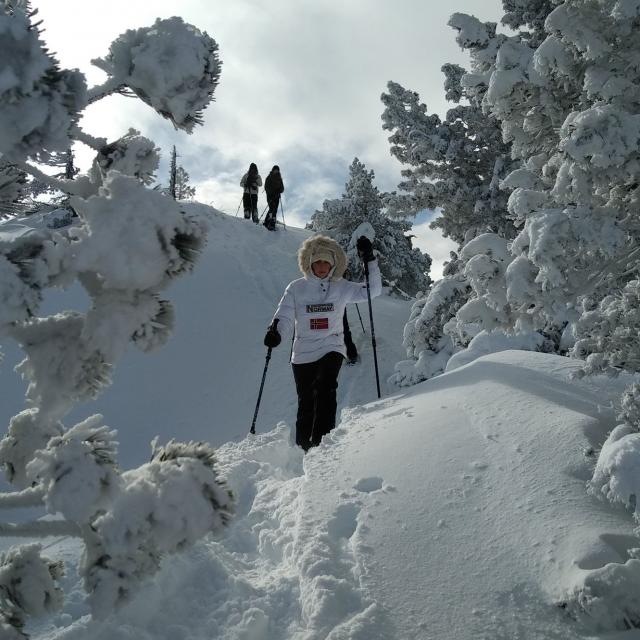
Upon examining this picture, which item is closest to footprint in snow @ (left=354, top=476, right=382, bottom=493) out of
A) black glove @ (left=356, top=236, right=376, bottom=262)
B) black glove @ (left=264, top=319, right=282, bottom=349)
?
black glove @ (left=264, top=319, right=282, bottom=349)

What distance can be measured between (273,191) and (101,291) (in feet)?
75.5

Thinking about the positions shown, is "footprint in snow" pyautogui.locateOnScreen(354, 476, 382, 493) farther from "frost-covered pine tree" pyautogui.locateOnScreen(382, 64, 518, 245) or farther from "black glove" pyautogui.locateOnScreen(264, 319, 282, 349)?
"frost-covered pine tree" pyautogui.locateOnScreen(382, 64, 518, 245)

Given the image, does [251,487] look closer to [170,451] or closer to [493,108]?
[170,451]

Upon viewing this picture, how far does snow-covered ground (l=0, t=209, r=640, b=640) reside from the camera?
2.52m

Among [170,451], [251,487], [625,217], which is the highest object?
[625,217]

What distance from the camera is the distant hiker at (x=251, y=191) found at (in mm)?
24922

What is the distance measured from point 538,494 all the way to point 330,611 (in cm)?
150

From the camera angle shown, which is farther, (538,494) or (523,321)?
(523,321)

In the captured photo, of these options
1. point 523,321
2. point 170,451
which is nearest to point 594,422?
point 523,321

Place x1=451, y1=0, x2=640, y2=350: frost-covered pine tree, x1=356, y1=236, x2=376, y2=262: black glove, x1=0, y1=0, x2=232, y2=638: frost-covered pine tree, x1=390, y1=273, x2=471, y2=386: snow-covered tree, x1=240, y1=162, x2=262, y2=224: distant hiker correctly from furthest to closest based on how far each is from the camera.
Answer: x1=240, y1=162, x2=262, y2=224: distant hiker → x1=390, y1=273, x2=471, y2=386: snow-covered tree → x1=356, y1=236, x2=376, y2=262: black glove → x1=451, y1=0, x2=640, y2=350: frost-covered pine tree → x1=0, y1=0, x2=232, y2=638: frost-covered pine tree

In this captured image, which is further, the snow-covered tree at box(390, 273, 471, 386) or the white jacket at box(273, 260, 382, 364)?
the snow-covered tree at box(390, 273, 471, 386)

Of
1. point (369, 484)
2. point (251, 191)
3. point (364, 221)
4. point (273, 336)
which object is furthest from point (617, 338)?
point (251, 191)

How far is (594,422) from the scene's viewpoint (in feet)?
13.1

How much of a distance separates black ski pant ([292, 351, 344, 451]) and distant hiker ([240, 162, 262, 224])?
19.8 metres
